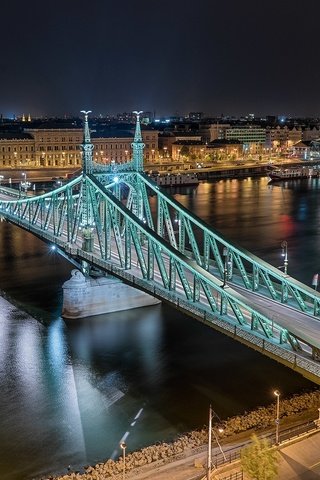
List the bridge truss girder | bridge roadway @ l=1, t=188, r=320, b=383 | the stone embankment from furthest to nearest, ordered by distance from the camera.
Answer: the bridge truss girder < bridge roadway @ l=1, t=188, r=320, b=383 < the stone embankment

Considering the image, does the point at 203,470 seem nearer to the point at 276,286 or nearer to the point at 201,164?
the point at 276,286

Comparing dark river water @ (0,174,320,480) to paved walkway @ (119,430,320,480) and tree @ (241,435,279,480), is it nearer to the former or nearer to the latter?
paved walkway @ (119,430,320,480)

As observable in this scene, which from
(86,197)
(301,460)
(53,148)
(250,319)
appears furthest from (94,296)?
(53,148)

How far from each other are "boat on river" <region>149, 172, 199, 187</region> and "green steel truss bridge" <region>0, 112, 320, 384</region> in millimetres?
48863

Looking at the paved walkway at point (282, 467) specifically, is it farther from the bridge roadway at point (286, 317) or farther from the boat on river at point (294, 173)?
the boat on river at point (294, 173)

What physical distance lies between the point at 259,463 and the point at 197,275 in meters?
7.24

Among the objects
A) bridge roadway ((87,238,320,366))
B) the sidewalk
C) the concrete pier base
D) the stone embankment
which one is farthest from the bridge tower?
the sidewalk

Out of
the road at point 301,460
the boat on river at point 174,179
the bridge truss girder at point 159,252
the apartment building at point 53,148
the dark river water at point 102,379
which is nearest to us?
the road at point 301,460

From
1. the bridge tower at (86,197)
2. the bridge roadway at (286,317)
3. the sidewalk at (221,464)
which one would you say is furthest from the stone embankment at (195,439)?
the bridge tower at (86,197)

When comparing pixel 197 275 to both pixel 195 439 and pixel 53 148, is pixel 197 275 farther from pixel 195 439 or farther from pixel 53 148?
pixel 53 148

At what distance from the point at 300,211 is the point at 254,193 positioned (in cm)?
1554

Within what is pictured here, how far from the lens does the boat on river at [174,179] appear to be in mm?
82062

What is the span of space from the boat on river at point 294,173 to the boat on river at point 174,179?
50.1ft

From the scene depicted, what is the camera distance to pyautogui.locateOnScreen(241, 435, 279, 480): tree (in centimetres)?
1248
